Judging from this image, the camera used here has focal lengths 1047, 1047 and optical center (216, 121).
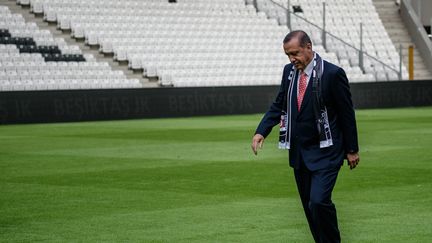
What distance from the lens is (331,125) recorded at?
8391 millimetres

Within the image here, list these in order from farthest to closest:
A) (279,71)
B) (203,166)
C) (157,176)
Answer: (279,71) → (203,166) → (157,176)

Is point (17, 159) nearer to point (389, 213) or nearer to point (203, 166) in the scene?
point (203, 166)

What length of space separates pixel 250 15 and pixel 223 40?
3.64 meters

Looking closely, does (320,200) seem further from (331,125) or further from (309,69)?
(309,69)

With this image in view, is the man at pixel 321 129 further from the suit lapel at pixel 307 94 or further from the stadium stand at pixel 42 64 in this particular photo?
the stadium stand at pixel 42 64

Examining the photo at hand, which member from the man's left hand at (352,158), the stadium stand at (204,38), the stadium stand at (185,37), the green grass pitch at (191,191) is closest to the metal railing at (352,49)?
the stadium stand at (204,38)

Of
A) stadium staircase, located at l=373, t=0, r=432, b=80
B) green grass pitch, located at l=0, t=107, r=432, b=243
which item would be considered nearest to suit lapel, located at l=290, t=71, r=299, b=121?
green grass pitch, located at l=0, t=107, r=432, b=243

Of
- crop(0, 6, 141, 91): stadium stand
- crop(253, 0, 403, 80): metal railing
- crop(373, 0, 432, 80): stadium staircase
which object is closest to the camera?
crop(0, 6, 141, 91): stadium stand

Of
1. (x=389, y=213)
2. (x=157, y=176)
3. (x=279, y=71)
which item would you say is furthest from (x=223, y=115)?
(x=389, y=213)

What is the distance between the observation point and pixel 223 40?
47.5 meters

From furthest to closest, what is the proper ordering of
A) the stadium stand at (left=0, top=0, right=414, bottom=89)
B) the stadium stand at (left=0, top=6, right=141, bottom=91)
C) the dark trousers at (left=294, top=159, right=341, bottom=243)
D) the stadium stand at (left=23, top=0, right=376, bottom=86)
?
the stadium stand at (left=23, top=0, right=376, bottom=86) < the stadium stand at (left=0, top=0, right=414, bottom=89) < the stadium stand at (left=0, top=6, right=141, bottom=91) < the dark trousers at (left=294, top=159, right=341, bottom=243)

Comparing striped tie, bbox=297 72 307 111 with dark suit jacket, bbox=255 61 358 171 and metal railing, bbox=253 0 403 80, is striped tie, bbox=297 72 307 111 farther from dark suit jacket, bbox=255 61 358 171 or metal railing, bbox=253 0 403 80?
metal railing, bbox=253 0 403 80

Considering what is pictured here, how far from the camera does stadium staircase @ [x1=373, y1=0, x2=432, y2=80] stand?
177 ft

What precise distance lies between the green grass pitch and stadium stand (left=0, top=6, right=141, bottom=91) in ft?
40.6
